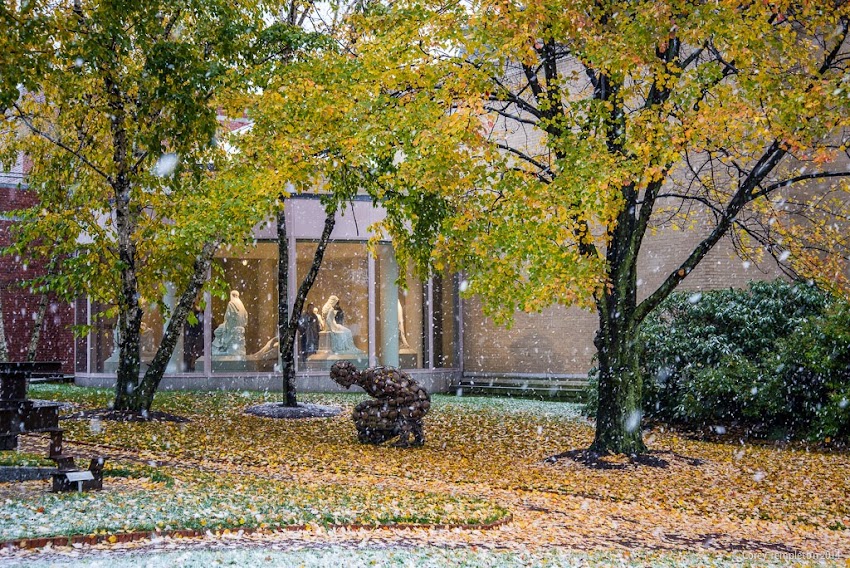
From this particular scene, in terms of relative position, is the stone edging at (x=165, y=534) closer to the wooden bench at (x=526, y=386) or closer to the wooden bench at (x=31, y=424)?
the wooden bench at (x=31, y=424)

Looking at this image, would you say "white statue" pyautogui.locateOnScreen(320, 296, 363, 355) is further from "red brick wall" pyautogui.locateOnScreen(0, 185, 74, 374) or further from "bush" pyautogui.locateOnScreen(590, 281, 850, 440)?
"bush" pyautogui.locateOnScreen(590, 281, 850, 440)

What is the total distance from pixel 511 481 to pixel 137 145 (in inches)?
328

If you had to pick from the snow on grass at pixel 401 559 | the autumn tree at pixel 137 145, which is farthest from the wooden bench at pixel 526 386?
the snow on grass at pixel 401 559

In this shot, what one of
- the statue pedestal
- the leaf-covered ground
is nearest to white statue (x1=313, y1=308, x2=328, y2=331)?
the statue pedestal

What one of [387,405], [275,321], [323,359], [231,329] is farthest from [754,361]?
[231,329]

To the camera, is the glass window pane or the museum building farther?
the glass window pane

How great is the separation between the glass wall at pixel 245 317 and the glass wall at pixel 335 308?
76 cm

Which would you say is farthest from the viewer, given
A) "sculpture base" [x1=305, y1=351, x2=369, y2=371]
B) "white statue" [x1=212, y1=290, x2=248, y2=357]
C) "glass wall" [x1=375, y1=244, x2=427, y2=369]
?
"glass wall" [x1=375, y1=244, x2=427, y2=369]

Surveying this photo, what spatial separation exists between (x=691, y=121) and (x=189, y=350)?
14.3 m

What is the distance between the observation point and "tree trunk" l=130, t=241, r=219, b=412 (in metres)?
15.3

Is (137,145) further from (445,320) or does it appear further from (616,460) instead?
(445,320)

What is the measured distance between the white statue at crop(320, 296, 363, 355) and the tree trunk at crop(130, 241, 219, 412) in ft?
19.4

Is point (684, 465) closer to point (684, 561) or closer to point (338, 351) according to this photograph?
point (684, 561)

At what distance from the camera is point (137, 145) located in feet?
48.4
